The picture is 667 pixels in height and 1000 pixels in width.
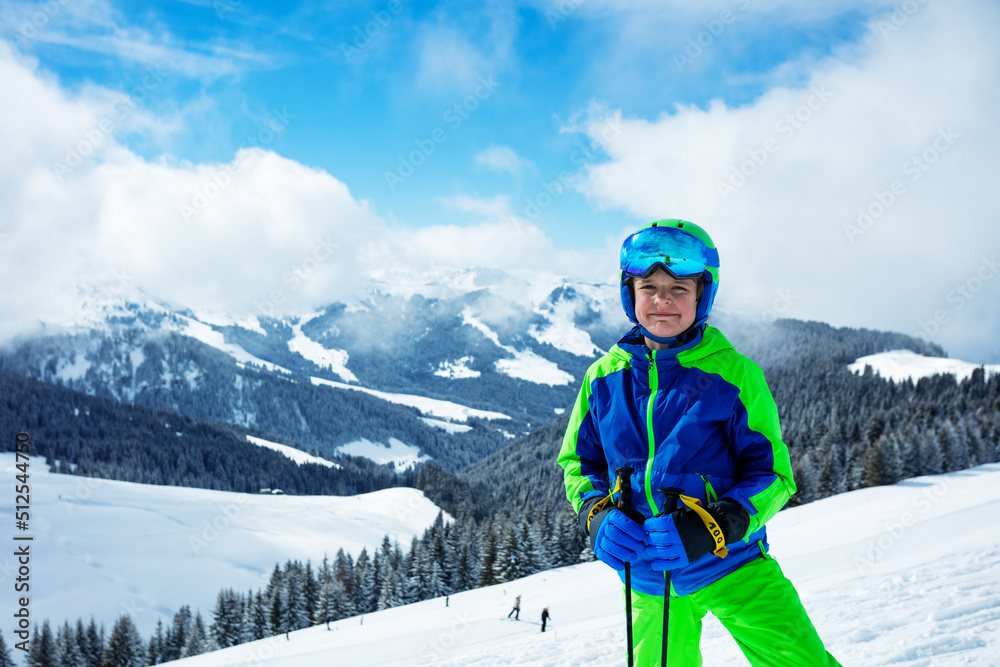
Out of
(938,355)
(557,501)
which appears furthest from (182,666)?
(938,355)

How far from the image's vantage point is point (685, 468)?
2949 mm

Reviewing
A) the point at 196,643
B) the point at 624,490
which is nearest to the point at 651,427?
the point at 624,490

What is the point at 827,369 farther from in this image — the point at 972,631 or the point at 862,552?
the point at 972,631

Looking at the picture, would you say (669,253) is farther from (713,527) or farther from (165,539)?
(165,539)

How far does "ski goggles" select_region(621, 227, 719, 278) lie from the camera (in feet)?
10.1

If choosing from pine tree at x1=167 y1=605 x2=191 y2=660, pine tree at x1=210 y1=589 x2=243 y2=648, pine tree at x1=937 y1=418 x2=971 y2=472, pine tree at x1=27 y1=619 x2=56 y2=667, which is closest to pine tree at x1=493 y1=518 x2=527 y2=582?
pine tree at x1=210 y1=589 x2=243 y2=648

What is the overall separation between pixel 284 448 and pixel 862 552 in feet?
477

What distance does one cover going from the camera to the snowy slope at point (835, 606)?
579cm

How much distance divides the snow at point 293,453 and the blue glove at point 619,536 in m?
131

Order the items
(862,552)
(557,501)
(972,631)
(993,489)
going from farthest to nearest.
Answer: (557,501) → (993,489) → (862,552) → (972,631)

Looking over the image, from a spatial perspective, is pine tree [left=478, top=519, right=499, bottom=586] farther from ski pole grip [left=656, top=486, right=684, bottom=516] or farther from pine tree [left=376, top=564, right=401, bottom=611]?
ski pole grip [left=656, top=486, right=684, bottom=516]

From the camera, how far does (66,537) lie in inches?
2532

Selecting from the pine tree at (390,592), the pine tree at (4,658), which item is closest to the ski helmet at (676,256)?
the pine tree at (390,592)

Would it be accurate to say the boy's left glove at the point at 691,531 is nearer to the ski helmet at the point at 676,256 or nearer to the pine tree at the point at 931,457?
the ski helmet at the point at 676,256
